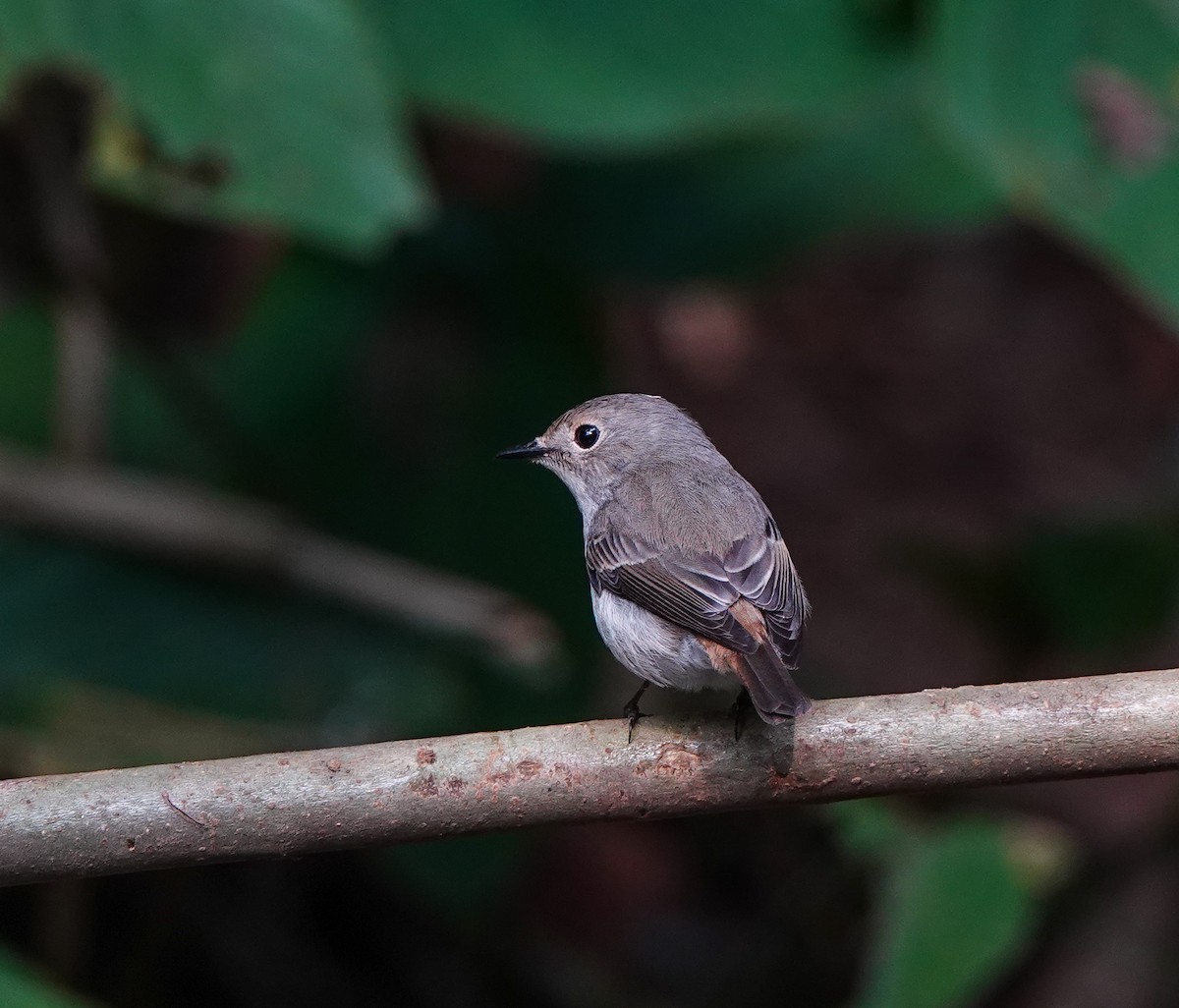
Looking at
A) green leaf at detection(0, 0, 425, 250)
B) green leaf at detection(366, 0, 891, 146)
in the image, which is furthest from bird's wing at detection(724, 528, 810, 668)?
green leaf at detection(366, 0, 891, 146)

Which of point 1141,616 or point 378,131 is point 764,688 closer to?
point 378,131

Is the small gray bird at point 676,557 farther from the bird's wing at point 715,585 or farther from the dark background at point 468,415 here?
the dark background at point 468,415

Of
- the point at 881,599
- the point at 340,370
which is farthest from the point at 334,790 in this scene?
the point at 881,599

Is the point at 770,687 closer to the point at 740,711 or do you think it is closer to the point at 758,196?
the point at 740,711

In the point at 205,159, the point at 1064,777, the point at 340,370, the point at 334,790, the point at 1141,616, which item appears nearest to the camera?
the point at 334,790

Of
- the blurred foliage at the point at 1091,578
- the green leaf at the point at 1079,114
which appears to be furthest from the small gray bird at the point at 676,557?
the blurred foliage at the point at 1091,578

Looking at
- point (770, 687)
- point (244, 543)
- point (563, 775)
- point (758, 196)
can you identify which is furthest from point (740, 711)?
point (758, 196)
